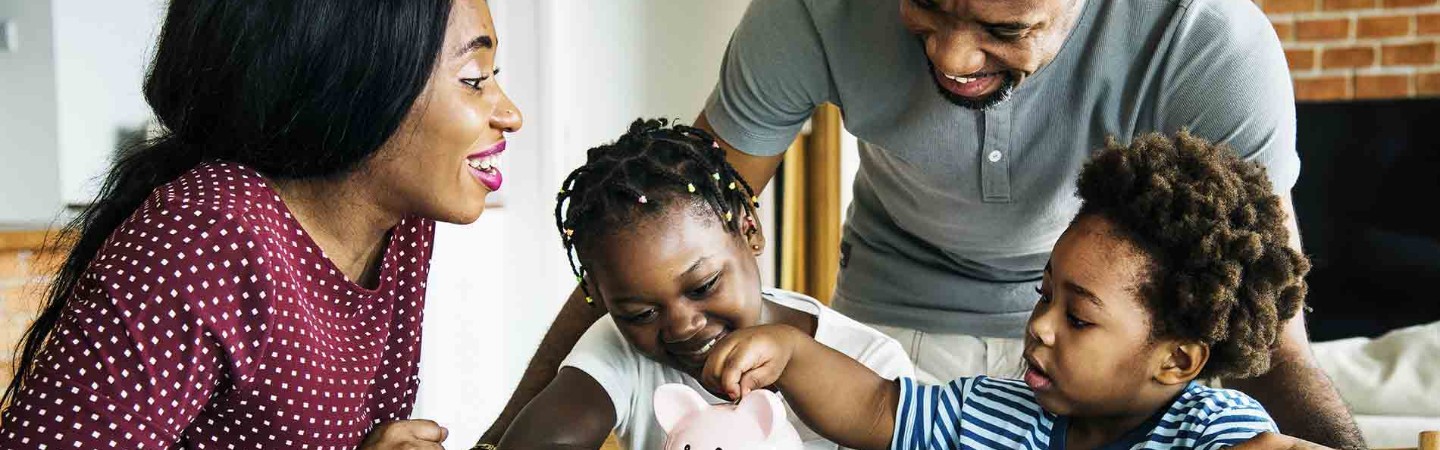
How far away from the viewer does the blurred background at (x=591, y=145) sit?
234cm

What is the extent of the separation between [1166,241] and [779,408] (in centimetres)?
35

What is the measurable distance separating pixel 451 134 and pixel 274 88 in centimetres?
16

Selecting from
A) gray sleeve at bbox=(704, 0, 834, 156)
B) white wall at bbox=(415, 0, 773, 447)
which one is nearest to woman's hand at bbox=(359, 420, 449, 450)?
gray sleeve at bbox=(704, 0, 834, 156)

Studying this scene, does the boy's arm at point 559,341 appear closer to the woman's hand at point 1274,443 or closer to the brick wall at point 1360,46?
the woman's hand at point 1274,443

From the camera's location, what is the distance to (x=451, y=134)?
115 centimetres

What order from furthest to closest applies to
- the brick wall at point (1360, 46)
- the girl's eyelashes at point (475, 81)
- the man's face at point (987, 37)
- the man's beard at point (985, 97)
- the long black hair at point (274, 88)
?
the brick wall at point (1360, 46) < the man's beard at point (985, 97) < the man's face at point (987, 37) < the girl's eyelashes at point (475, 81) < the long black hair at point (274, 88)

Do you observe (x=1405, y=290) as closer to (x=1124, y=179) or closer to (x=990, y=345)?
(x=990, y=345)

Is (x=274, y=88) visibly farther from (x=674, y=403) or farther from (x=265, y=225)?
(x=674, y=403)

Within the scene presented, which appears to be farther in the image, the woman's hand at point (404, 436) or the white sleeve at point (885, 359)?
the white sleeve at point (885, 359)

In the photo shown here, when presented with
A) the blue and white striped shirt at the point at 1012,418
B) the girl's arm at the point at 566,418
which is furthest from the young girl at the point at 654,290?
the blue and white striped shirt at the point at 1012,418

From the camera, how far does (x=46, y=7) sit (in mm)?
2299

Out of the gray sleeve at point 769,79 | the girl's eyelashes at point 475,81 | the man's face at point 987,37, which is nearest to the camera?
the girl's eyelashes at point 475,81

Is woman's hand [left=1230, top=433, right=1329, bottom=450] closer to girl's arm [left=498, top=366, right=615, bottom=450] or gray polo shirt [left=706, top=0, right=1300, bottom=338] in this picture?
gray polo shirt [left=706, top=0, right=1300, bottom=338]

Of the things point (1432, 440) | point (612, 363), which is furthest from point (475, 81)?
point (1432, 440)
